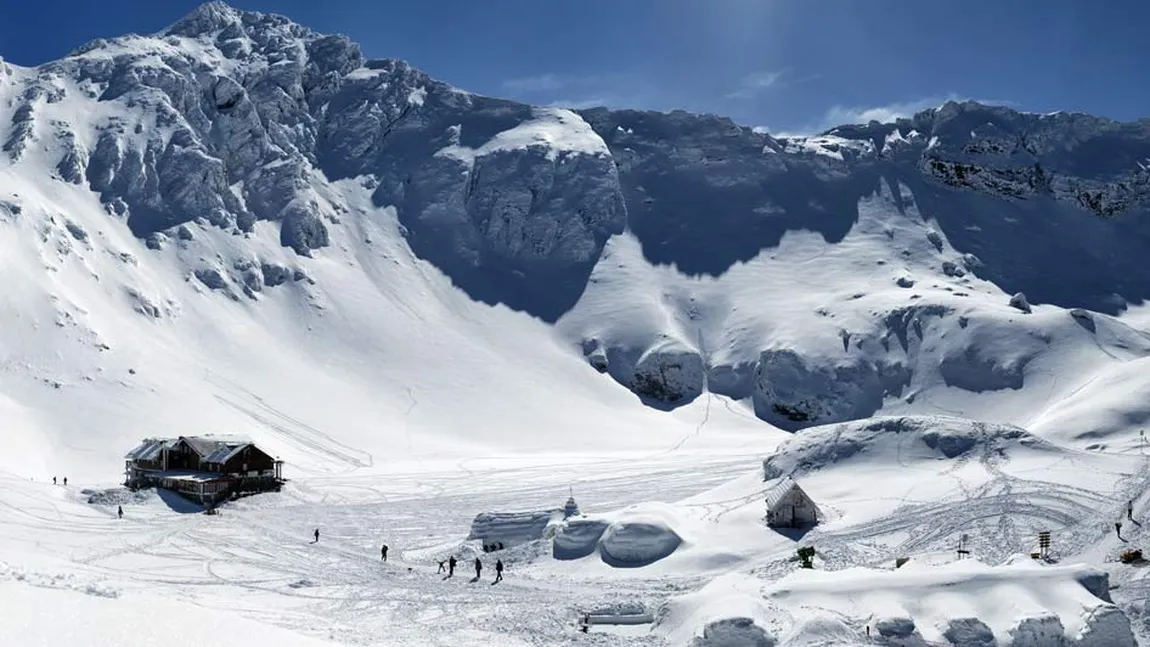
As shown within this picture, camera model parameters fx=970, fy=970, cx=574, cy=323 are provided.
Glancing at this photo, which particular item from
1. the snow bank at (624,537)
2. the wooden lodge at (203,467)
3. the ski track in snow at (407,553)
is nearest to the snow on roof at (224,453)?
the wooden lodge at (203,467)

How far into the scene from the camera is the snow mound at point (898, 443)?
54094 millimetres

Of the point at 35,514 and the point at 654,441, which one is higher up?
the point at 654,441

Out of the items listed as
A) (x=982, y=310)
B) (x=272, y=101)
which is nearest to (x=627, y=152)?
(x=272, y=101)

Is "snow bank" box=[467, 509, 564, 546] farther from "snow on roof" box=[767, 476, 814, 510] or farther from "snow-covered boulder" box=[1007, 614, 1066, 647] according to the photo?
"snow-covered boulder" box=[1007, 614, 1066, 647]

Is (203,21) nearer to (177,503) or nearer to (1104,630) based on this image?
(177,503)

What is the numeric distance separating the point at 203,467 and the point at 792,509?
154 ft

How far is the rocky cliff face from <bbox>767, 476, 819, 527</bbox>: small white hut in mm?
79186

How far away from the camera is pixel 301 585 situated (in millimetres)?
45000

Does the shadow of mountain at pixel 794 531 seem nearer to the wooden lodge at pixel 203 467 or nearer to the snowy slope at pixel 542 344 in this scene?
the snowy slope at pixel 542 344

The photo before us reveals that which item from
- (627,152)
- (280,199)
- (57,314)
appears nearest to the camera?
(57,314)

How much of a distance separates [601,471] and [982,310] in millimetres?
67271

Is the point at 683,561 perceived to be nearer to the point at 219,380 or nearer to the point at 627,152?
the point at 219,380

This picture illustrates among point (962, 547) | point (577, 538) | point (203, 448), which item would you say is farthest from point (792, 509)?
point (203, 448)

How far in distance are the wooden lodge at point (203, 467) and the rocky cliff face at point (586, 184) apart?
61.1m
